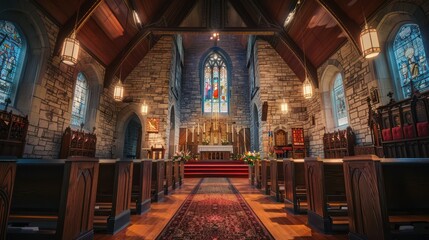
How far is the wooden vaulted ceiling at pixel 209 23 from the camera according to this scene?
522cm

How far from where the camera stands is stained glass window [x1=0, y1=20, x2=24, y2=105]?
14.0 feet

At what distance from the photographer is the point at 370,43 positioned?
3494 millimetres

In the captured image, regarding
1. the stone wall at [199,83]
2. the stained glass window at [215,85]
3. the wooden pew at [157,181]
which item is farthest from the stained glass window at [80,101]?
the stained glass window at [215,85]

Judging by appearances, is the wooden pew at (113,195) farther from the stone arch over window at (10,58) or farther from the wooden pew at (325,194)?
the stone arch over window at (10,58)

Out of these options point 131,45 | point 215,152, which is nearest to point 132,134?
point 215,152

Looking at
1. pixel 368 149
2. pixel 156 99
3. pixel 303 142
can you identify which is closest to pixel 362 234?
pixel 368 149

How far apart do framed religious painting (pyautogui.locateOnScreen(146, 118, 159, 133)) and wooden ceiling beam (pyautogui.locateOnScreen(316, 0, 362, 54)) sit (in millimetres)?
7048

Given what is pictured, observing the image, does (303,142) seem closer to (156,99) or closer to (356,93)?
(356,93)

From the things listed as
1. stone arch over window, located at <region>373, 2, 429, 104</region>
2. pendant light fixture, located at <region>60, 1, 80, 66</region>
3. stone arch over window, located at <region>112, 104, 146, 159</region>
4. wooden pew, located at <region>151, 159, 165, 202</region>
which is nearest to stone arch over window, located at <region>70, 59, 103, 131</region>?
stone arch over window, located at <region>112, 104, 146, 159</region>

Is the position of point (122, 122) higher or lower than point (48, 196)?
higher

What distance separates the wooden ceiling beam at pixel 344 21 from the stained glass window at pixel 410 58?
0.87 m

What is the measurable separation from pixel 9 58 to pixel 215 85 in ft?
32.3

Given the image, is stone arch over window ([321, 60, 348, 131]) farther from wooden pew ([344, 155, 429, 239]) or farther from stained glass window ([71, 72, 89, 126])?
stained glass window ([71, 72, 89, 126])

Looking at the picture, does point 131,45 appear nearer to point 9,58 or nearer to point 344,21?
point 9,58
